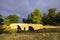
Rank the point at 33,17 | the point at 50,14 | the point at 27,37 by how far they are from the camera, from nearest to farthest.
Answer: the point at 27,37 < the point at 33,17 < the point at 50,14

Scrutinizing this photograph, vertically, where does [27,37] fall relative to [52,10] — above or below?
below

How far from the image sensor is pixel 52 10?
61188 millimetres

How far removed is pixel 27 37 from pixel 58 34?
60 centimetres

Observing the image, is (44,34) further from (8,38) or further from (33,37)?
(8,38)

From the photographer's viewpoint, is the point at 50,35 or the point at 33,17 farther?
the point at 33,17

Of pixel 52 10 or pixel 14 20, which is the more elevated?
pixel 52 10

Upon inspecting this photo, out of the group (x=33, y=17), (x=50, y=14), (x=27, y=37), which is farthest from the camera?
(x=50, y=14)

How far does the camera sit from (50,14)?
5919 centimetres

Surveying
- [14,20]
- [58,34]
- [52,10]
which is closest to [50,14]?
[52,10]

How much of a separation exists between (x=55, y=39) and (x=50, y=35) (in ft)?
0.42

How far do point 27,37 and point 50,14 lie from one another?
187ft

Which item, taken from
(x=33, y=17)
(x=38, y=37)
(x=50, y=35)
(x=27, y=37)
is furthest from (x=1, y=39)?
(x=33, y=17)

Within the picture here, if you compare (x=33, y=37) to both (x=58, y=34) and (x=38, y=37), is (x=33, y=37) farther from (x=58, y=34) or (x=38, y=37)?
(x=58, y=34)

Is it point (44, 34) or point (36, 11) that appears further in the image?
point (36, 11)
